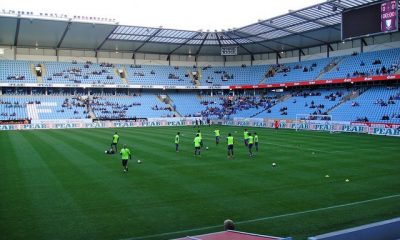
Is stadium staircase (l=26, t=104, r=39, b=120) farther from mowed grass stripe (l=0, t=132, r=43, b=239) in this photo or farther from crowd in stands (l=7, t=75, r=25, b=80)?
mowed grass stripe (l=0, t=132, r=43, b=239)

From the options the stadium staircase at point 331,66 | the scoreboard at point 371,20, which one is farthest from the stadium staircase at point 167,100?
the scoreboard at point 371,20

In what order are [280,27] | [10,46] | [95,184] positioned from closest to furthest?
[95,184]
[280,27]
[10,46]

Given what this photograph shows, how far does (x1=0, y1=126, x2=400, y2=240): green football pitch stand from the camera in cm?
1130

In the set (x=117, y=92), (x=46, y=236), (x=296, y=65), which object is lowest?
(x=46, y=236)

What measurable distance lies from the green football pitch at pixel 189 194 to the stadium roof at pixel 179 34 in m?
27.8

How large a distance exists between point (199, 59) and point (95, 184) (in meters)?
68.4

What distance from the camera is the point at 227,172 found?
1991 cm

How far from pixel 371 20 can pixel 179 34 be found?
1350 inches

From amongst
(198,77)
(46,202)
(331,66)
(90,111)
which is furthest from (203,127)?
(46,202)

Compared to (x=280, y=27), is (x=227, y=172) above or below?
below

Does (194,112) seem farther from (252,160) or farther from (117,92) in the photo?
(252,160)

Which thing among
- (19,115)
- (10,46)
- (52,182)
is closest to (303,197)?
(52,182)

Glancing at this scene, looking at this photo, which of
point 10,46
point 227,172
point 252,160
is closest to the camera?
point 227,172

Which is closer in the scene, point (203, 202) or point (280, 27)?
point (203, 202)
